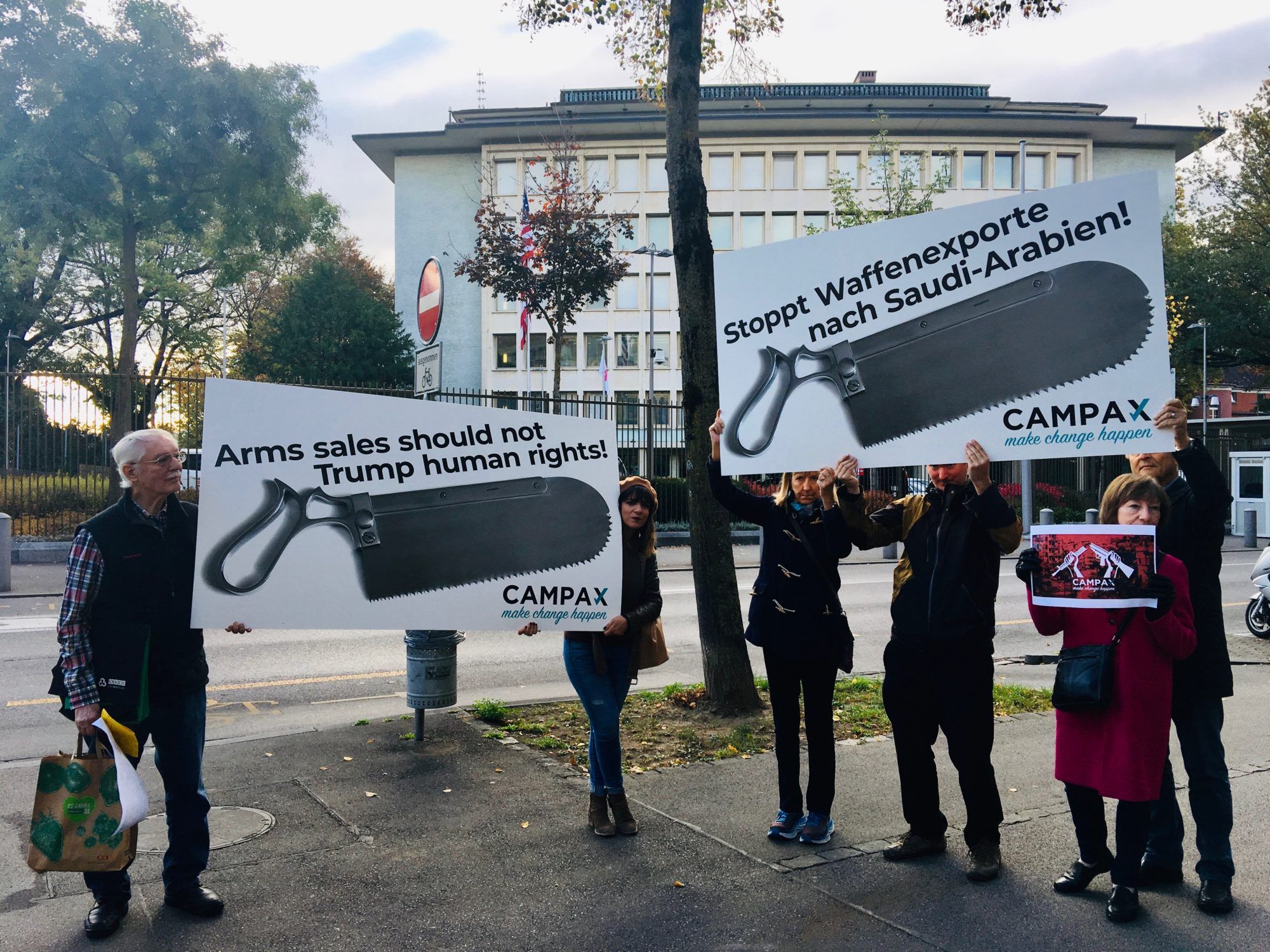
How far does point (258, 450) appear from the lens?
4879 millimetres

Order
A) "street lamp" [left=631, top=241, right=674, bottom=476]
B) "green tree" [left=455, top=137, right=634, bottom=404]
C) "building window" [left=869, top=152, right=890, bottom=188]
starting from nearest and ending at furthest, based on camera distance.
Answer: "street lamp" [left=631, top=241, right=674, bottom=476] < "green tree" [left=455, top=137, right=634, bottom=404] < "building window" [left=869, top=152, right=890, bottom=188]

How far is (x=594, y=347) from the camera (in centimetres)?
5528

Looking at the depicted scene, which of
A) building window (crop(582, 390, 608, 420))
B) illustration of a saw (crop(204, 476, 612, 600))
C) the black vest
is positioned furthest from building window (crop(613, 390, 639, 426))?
the black vest

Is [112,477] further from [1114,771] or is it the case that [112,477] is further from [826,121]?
[826,121]

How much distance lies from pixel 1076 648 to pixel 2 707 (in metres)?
7.61

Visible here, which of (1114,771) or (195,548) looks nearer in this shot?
(1114,771)

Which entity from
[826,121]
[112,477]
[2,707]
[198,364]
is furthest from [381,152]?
[2,707]

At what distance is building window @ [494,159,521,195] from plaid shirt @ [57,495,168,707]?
52.5 m

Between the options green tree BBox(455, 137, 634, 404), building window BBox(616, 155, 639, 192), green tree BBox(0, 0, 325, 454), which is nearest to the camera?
green tree BBox(0, 0, 325, 454)

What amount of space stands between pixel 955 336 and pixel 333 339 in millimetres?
40180

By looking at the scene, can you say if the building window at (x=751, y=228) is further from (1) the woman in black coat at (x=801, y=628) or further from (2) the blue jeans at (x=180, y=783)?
(2) the blue jeans at (x=180, y=783)

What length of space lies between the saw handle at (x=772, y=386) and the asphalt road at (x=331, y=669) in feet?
12.0

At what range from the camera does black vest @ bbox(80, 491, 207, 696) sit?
158 inches

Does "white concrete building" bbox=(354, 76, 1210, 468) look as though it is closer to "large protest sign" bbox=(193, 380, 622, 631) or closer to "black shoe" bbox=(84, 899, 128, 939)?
"large protest sign" bbox=(193, 380, 622, 631)
